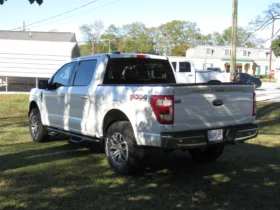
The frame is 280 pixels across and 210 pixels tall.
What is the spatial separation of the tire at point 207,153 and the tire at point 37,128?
332cm

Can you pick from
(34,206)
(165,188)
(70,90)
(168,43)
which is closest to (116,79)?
(70,90)

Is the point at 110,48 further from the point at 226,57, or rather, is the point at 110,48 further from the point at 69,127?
the point at 69,127

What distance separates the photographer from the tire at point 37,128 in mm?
7943

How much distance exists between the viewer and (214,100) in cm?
510

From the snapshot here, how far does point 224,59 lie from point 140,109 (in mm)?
69720

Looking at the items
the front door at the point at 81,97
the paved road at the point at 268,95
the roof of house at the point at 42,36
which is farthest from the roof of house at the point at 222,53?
the front door at the point at 81,97

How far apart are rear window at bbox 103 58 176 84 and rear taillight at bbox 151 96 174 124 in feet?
5.29

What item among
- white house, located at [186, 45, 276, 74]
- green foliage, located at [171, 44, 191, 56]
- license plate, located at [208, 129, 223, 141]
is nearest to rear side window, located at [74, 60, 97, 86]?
license plate, located at [208, 129, 223, 141]

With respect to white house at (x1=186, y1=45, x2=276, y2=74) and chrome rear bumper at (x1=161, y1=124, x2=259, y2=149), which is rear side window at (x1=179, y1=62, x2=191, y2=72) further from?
white house at (x1=186, y1=45, x2=276, y2=74)

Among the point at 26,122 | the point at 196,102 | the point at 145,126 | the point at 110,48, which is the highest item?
the point at 110,48

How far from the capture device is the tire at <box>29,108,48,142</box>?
7943 millimetres

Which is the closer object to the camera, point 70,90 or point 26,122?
point 70,90

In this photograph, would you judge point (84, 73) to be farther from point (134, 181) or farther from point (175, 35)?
point (175, 35)

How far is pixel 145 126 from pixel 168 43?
3549 inches
